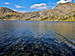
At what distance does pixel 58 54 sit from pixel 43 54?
112 inches

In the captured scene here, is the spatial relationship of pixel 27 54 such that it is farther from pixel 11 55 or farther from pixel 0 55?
pixel 0 55

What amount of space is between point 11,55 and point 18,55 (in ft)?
4.12

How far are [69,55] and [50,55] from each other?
11.5 ft

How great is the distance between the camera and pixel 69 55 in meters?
13.6

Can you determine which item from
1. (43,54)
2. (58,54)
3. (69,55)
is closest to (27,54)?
(43,54)

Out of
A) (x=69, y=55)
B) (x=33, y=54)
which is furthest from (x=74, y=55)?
(x=33, y=54)

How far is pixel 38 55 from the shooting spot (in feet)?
44.7

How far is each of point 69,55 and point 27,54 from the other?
7.76 metres

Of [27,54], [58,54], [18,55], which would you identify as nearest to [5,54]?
[18,55]

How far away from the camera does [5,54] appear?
44.7ft

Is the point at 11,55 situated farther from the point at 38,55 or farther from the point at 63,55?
the point at 63,55

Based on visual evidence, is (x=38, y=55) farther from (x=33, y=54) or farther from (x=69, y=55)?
(x=69, y=55)

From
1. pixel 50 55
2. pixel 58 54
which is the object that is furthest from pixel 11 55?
pixel 58 54

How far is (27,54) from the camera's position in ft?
45.4
